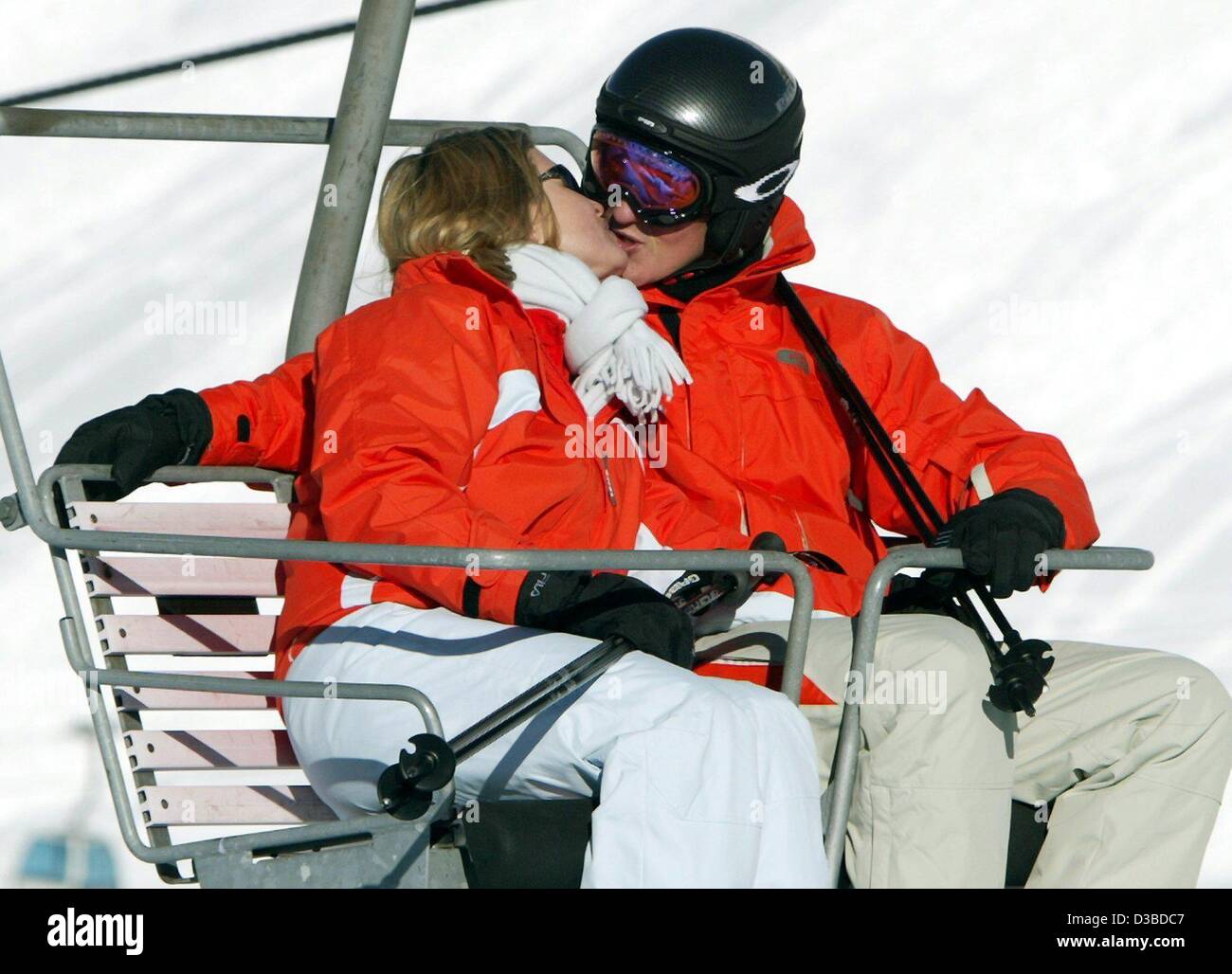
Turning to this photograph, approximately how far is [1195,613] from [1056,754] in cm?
642

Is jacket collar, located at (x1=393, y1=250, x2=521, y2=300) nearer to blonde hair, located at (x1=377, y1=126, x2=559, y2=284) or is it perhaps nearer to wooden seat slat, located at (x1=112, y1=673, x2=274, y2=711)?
blonde hair, located at (x1=377, y1=126, x2=559, y2=284)

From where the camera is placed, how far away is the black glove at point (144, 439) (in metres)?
3.20

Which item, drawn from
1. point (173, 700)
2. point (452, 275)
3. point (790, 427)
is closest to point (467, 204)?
point (452, 275)

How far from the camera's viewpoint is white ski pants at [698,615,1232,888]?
2719 millimetres

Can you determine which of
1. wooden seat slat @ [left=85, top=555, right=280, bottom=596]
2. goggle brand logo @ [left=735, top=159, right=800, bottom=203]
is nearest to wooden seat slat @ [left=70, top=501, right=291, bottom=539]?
wooden seat slat @ [left=85, top=555, right=280, bottom=596]

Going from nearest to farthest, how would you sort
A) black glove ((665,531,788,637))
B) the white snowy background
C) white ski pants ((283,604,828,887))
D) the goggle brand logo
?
white ski pants ((283,604,828,887)) < black glove ((665,531,788,637)) < the goggle brand logo < the white snowy background

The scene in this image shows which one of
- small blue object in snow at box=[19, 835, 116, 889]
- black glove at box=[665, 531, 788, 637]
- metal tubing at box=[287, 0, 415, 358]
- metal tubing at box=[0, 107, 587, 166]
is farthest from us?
small blue object in snow at box=[19, 835, 116, 889]

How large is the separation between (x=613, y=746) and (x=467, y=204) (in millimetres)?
1126

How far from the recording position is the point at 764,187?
3.47m

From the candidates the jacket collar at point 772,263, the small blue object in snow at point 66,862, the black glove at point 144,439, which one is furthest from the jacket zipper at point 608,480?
the small blue object in snow at point 66,862

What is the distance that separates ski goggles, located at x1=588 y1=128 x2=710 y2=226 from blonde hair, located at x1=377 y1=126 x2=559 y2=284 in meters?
0.16
